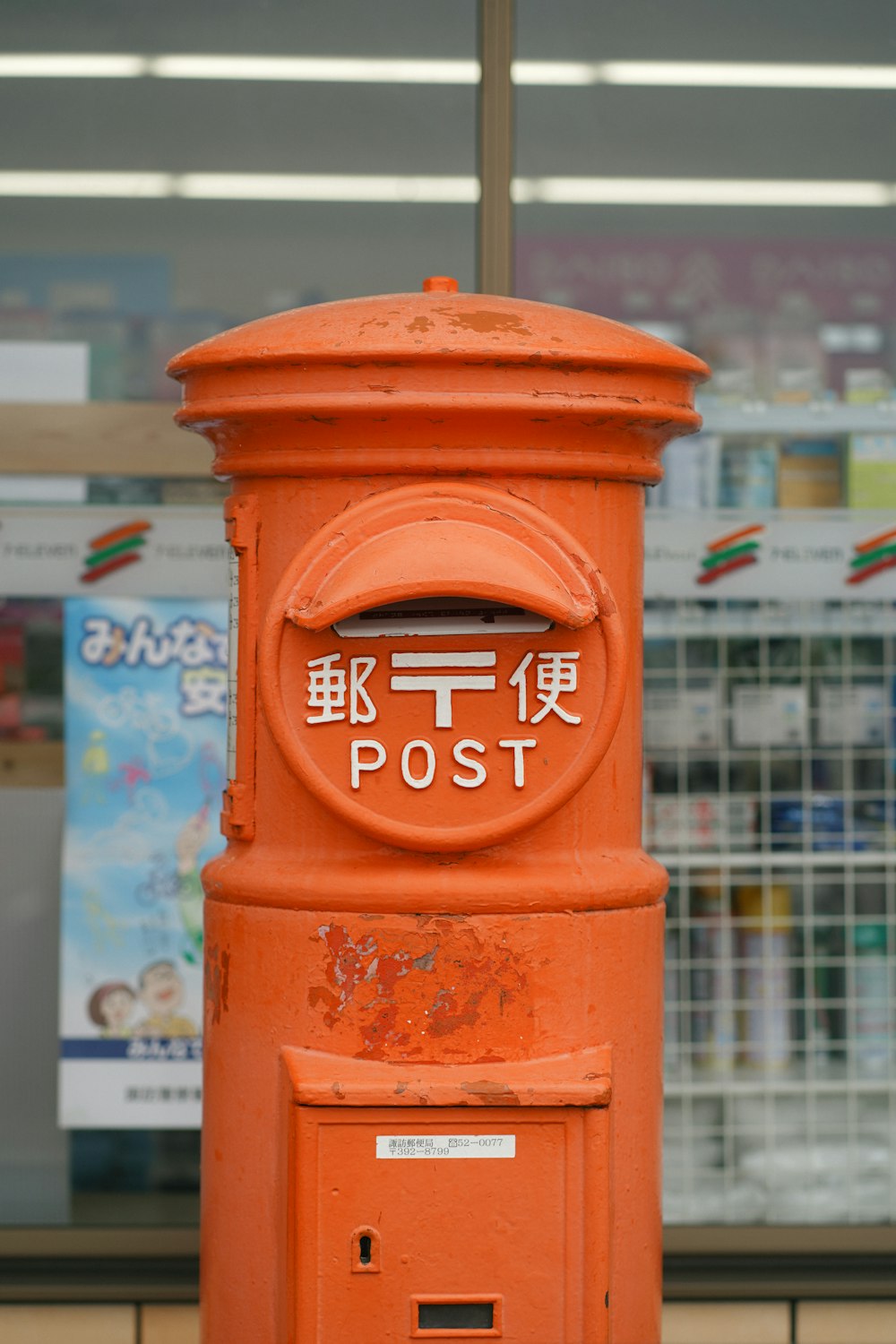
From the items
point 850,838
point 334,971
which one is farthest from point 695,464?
point 334,971

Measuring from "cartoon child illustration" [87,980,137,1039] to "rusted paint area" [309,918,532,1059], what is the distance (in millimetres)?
2027

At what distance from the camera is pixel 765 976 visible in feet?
13.4

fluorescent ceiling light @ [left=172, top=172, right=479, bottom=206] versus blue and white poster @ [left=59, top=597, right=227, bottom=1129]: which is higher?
fluorescent ceiling light @ [left=172, top=172, right=479, bottom=206]

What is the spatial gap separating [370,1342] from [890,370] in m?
2.87

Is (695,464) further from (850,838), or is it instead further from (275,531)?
(275,531)

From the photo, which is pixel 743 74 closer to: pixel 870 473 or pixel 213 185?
pixel 870 473

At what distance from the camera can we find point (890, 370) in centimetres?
412

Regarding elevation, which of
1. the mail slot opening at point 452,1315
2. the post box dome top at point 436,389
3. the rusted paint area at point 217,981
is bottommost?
the mail slot opening at point 452,1315

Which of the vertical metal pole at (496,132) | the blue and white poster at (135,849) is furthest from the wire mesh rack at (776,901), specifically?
the blue and white poster at (135,849)

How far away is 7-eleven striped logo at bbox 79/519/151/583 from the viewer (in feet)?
13.1

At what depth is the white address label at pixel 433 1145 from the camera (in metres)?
2.05

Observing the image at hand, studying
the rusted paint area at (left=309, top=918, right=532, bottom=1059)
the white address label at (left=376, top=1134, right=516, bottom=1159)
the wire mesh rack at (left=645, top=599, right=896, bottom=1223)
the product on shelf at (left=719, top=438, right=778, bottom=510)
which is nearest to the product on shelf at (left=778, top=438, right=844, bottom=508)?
the product on shelf at (left=719, top=438, right=778, bottom=510)

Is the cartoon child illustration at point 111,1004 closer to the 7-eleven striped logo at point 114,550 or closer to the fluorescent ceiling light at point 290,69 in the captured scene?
the 7-eleven striped logo at point 114,550

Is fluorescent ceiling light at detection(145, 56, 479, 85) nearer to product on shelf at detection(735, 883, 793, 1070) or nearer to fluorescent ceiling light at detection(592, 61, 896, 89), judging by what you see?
fluorescent ceiling light at detection(592, 61, 896, 89)
